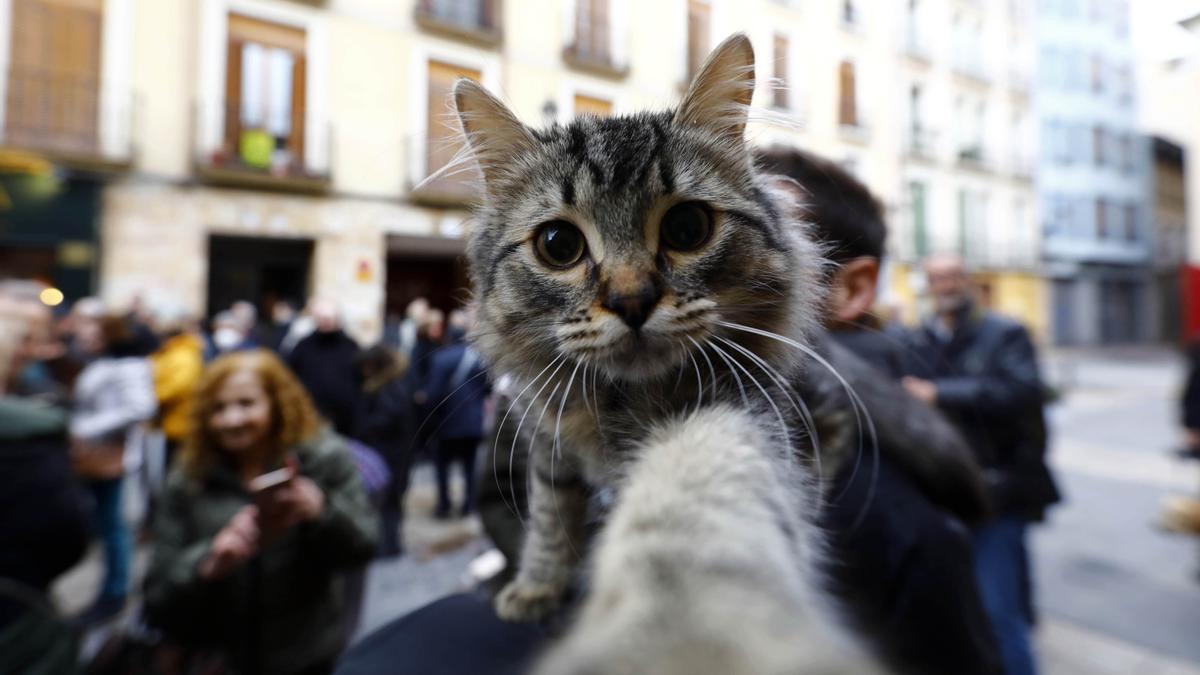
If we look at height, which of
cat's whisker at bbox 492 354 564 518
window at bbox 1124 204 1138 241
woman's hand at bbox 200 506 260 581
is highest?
window at bbox 1124 204 1138 241

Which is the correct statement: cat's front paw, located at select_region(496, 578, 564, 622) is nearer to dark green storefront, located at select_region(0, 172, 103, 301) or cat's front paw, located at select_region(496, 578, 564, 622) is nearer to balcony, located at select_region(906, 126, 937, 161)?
balcony, located at select_region(906, 126, 937, 161)

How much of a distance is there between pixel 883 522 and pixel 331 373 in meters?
1.36

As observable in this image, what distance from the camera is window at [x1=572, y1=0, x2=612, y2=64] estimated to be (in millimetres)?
709

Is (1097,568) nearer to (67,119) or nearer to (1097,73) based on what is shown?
(1097,73)

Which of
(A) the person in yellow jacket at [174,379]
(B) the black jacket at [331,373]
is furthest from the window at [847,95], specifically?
(A) the person in yellow jacket at [174,379]

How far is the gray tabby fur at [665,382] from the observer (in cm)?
27

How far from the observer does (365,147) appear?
0.77 m

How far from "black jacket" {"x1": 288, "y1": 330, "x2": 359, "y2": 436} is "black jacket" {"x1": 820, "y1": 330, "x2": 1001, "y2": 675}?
85 cm

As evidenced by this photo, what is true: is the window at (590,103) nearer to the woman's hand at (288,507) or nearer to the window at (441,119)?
the window at (441,119)

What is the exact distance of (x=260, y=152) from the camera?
95cm

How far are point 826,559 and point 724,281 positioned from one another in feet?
0.67

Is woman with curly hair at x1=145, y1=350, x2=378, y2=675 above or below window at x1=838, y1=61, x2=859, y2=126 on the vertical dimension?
below

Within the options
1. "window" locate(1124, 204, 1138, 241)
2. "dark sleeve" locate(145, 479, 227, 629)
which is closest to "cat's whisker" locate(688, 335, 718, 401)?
"dark sleeve" locate(145, 479, 227, 629)

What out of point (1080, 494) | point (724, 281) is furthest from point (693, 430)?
point (1080, 494)
